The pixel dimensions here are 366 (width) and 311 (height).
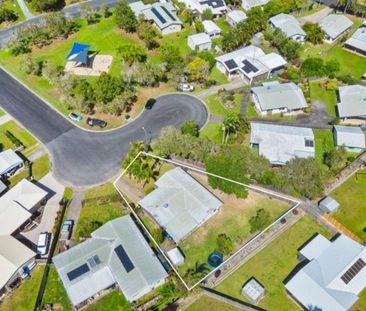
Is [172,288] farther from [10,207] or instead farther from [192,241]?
[10,207]

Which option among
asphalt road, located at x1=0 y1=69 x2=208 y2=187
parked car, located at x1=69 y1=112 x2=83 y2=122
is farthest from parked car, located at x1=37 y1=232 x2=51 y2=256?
parked car, located at x1=69 y1=112 x2=83 y2=122

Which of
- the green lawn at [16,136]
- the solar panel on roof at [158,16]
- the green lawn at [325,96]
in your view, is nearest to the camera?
the green lawn at [16,136]

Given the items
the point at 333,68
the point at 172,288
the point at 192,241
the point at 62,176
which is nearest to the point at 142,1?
the point at 333,68

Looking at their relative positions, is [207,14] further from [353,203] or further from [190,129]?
[353,203]

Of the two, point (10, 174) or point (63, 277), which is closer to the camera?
point (63, 277)

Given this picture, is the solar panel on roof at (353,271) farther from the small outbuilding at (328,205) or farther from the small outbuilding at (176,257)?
the small outbuilding at (176,257)

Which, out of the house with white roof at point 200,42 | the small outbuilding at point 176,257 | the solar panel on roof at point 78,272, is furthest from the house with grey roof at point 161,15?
the solar panel on roof at point 78,272

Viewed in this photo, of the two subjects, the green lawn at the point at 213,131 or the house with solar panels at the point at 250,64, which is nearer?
the green lawn at the point at 213,131
